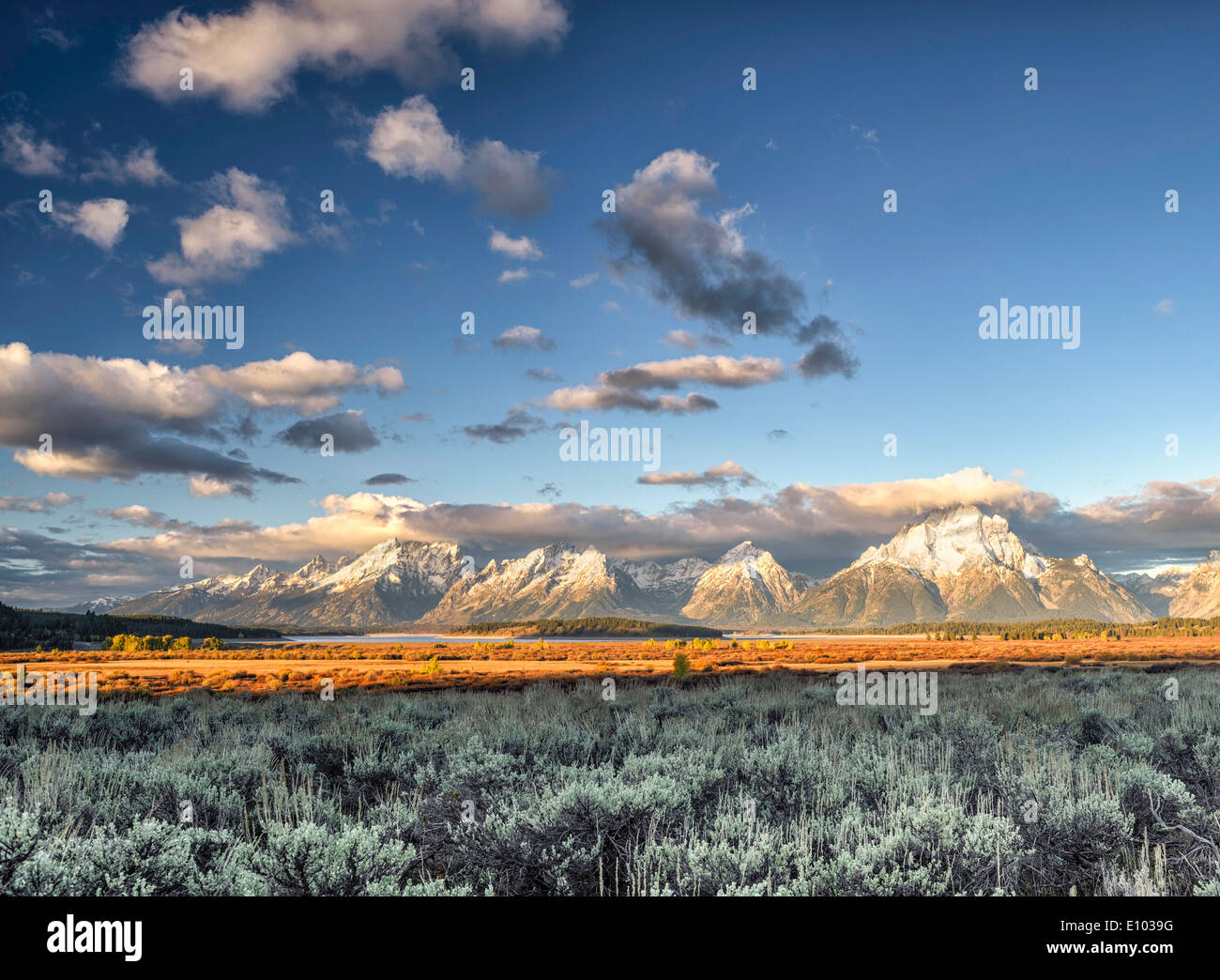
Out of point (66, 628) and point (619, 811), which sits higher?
point (619, 811)

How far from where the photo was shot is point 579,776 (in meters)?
7.62

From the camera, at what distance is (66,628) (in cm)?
12644

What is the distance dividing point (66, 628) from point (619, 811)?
16430 cm

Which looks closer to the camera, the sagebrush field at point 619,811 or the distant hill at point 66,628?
the sagebrush field at point 619,811

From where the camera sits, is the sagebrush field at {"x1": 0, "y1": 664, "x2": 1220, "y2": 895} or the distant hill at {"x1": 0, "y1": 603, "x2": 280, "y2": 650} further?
the distant hill at {"x1": 0, "y1": 603, "x2": 280, "y2": 650}

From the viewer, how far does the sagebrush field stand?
480 centimetres

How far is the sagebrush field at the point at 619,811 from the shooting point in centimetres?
480

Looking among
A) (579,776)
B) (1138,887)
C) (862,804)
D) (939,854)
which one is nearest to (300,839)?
(579,776)

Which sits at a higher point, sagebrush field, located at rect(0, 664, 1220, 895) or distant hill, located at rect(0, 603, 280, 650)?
sagebrush field, located at rect(0, 664, 1220, 895)

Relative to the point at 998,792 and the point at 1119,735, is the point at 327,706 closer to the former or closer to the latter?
the point at 998,792

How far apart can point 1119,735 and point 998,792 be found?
16.2 ft

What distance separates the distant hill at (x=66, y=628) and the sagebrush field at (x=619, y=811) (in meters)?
128

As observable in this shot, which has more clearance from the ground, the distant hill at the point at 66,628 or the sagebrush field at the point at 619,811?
the sagebrush field at the point at 619,811

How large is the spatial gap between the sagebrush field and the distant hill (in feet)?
418
